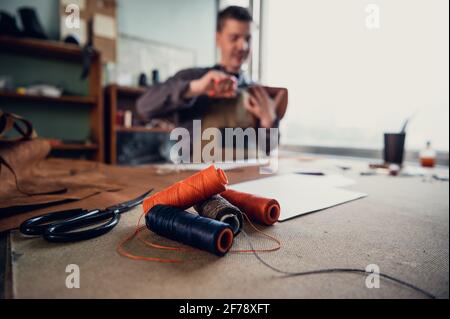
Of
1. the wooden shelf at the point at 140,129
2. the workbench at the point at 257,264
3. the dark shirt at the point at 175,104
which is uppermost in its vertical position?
the dark shirt at the point at 175,104

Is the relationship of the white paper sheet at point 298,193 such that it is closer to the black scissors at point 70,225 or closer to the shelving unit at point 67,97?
the black scissors at point 70,225

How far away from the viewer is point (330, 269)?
1.04 ft

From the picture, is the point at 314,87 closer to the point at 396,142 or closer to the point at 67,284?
the point at 396,142

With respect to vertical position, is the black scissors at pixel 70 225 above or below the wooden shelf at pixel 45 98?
below

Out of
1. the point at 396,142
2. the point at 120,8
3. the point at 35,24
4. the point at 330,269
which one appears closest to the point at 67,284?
the point at 330,269

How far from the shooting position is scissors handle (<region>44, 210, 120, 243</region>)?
14.7 inches

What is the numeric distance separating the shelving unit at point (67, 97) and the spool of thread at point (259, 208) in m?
2.01

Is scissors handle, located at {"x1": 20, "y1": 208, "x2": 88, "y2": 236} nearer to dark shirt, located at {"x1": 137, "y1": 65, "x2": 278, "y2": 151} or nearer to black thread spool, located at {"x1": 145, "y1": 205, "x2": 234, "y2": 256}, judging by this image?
black thread spool, located at {"x1": 145, "y1": 205, "x2": 234, "y2": 256}

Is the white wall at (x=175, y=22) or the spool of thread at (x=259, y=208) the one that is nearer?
the spool of thread at (x=259, y=208)

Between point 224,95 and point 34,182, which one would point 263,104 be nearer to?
point 224,95

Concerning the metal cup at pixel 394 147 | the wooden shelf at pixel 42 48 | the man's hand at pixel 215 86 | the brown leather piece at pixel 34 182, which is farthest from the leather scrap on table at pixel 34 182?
the wooden shelf at pixel 42 48

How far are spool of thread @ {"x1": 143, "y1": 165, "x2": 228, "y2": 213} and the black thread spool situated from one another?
2 centimetres

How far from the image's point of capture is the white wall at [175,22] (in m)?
2.70
